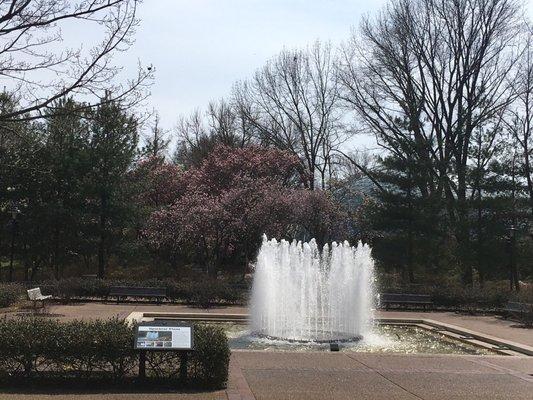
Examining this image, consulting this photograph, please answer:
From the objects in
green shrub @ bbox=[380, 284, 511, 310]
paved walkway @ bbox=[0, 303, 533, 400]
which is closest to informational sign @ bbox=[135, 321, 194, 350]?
paved walkway @ bbox=[0, 303, 533, 400]

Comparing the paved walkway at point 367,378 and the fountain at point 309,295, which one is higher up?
the fountain at point 309,295

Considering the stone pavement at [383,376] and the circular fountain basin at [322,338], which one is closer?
the stone pavement at [383,376]

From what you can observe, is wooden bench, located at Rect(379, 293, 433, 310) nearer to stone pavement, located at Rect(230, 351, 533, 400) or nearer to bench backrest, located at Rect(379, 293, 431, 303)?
bench backrest, located at Rect(379, 293, 431, 303)

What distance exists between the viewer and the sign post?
306 inches

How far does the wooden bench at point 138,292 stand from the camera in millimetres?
22000

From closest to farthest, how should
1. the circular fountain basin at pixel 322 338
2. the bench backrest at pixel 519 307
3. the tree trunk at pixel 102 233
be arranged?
the circular fountain basin at pixel 322 338
the bench backrest at pixel 519 307
the tree trunk at pixel 102 233

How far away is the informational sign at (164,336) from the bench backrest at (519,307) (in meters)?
14.0

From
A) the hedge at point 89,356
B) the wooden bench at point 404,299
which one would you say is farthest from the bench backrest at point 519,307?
the hedge at point 89,356

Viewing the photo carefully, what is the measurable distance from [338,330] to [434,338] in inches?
97.0

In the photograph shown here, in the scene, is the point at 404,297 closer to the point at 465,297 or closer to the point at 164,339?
the point at 465,297

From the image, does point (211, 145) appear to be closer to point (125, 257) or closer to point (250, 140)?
point (250, 140)

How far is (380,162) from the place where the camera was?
3453 cm

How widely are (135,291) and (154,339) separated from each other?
1468 cm

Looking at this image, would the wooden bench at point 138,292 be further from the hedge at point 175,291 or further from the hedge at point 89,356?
the hedge at point 89,356
